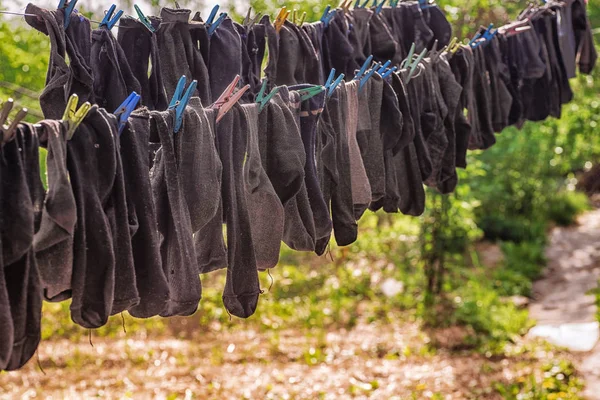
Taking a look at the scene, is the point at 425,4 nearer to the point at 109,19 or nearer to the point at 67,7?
the point at 109,19

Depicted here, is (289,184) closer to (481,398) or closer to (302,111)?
(302,111)

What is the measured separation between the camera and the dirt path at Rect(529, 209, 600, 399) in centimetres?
591

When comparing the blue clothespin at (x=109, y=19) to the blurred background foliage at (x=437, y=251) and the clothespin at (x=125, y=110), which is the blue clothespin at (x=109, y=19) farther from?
the blurred background foliage at (x=437, y=251)

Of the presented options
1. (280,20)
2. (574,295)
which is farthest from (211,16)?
(574,295)

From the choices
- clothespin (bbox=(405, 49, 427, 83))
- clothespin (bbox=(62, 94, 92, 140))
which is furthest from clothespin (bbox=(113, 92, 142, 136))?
clothespin (bbox=(405, 49, 427, 83))

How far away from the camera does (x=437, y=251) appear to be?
7043mm

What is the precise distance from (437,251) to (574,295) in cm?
182

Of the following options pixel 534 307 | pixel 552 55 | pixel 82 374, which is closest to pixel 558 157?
pixel 534 307

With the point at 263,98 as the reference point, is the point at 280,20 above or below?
above

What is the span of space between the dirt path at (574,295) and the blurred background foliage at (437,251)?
0.22m

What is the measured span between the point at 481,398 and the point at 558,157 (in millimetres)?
5206

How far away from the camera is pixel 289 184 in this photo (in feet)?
7.34

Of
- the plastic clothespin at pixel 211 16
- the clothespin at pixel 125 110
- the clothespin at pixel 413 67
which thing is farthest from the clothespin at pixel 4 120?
the clothespin at pixel 413 67

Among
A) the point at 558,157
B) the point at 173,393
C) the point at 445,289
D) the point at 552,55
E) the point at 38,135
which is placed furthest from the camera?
the point at 558,157
